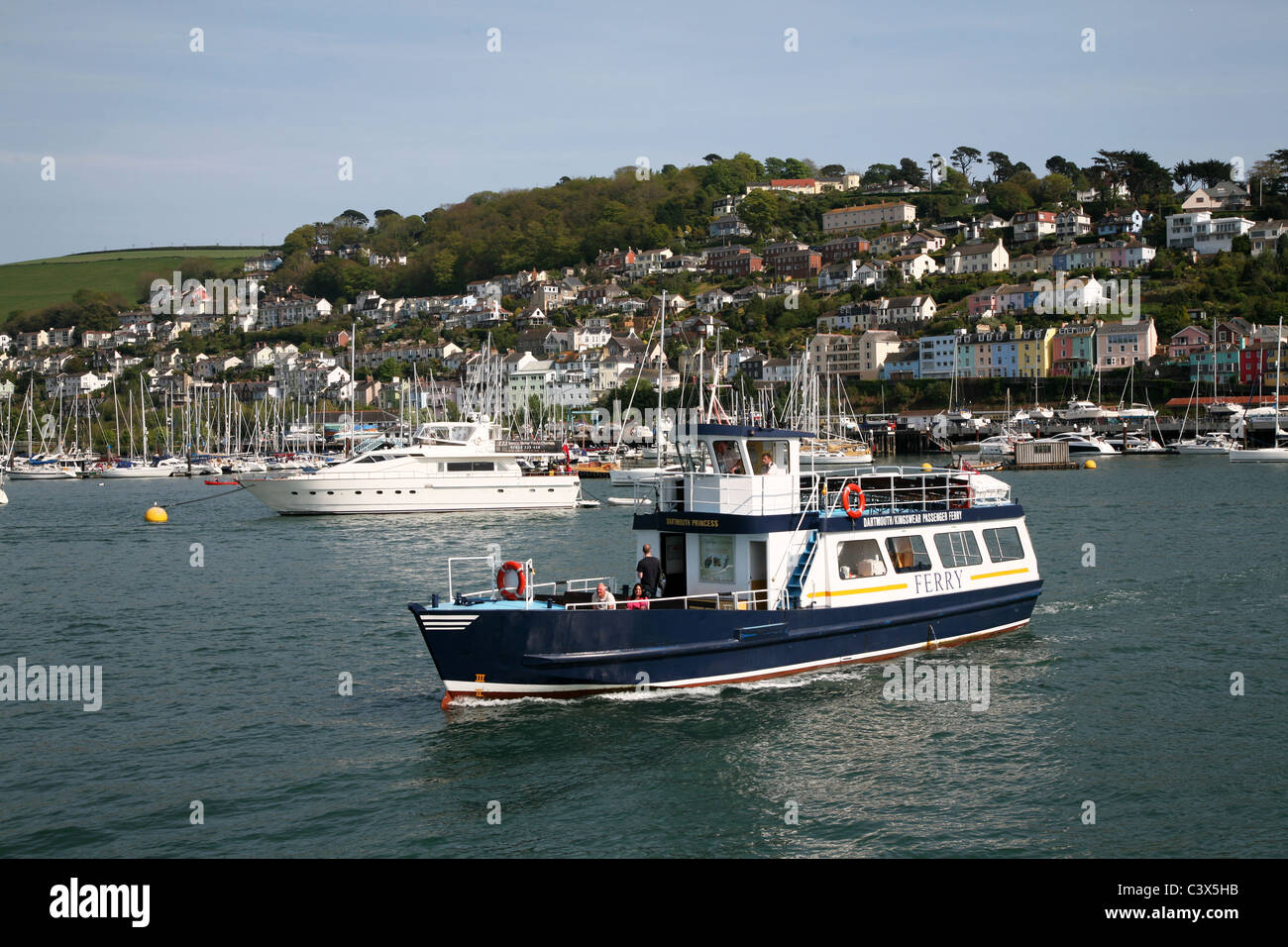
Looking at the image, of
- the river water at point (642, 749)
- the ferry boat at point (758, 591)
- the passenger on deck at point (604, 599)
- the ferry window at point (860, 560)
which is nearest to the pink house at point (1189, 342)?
the river water at point (642, 749)

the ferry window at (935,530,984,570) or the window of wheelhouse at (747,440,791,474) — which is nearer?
the window of wheelhouse at (747,440,791,474)

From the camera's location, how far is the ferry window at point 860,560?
22938mm

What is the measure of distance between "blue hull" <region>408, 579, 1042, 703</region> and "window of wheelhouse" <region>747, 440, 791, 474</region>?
2966 mm

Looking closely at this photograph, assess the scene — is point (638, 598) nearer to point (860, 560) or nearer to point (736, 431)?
point (736, 431)

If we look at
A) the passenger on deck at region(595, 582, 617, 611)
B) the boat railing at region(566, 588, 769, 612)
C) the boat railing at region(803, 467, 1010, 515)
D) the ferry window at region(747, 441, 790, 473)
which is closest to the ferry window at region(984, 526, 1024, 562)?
the boat railing at region(803, 467, 1010, 515)

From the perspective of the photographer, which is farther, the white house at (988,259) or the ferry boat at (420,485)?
the white house at (988,259)

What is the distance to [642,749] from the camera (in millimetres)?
18453

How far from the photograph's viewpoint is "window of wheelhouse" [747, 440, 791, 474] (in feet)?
75.0

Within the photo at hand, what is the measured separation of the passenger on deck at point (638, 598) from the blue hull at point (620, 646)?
421 mm

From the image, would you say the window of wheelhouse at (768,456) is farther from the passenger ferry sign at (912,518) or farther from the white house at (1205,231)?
the white house at (1205,231)

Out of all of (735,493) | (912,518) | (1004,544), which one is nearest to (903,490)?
(912,518)

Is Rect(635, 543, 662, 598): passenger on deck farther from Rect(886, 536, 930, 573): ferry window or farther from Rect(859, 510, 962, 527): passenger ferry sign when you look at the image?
Rect(886, 536, 930, 573): ferry window
